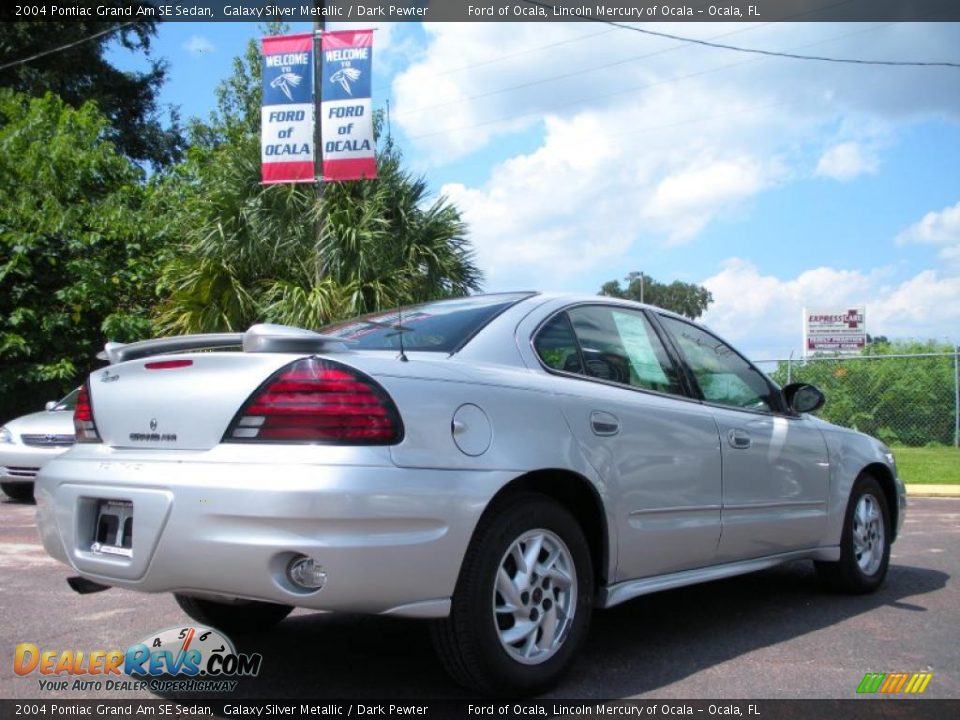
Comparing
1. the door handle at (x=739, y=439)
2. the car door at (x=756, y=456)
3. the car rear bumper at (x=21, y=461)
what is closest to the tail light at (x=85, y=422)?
the car door at (x=756, y=456)

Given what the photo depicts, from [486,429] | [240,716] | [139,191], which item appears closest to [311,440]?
[486,429]

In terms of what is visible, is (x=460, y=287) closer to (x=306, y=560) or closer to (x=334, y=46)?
(x=334, y=46)

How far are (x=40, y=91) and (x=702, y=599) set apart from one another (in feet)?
103

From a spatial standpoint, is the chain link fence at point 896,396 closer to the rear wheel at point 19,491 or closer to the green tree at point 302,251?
the green tree at point 302,251

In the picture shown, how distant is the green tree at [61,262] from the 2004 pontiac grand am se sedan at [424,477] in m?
12.1

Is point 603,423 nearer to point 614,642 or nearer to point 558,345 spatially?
point 558,345

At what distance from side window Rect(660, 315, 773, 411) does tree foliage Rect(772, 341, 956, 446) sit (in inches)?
505

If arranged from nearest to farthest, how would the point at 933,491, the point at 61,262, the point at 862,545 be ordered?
1. the point at 862,545
2. the point at 933,491
3. the point at 61,262

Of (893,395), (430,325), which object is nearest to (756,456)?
(430,325)

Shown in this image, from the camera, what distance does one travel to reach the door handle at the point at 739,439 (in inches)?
181

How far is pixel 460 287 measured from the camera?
48.7ft

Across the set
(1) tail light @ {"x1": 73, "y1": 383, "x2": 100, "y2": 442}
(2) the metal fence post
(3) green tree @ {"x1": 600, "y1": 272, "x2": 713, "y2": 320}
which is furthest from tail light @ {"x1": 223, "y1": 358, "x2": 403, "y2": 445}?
(3) green tree @ {"x1": 600, "y1": 272, "x2": 713, "y2": 320}

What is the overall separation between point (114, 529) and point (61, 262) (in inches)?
537

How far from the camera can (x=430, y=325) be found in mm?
4008
